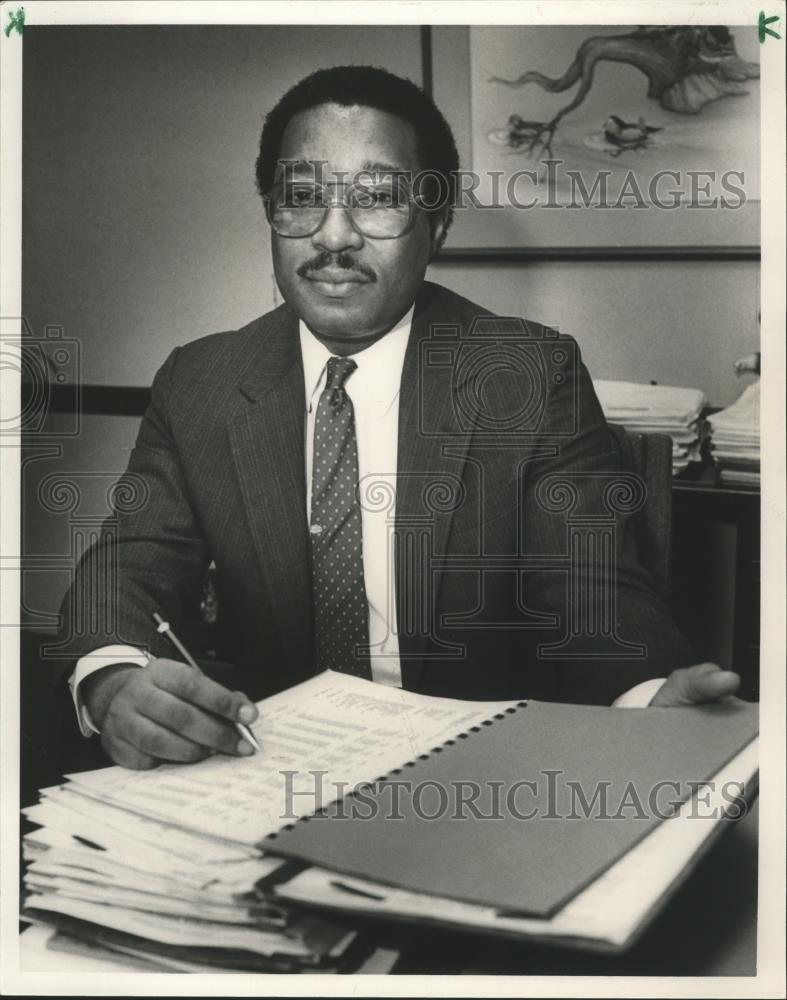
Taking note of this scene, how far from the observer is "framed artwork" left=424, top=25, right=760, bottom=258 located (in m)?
1.01

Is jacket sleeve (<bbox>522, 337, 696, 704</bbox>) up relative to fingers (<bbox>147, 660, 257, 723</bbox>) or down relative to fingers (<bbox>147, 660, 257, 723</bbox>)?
up

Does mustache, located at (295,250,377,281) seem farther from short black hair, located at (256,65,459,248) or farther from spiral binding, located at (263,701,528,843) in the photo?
spiral binding, located at (263,701,528,843)

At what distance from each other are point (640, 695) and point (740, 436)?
288mm

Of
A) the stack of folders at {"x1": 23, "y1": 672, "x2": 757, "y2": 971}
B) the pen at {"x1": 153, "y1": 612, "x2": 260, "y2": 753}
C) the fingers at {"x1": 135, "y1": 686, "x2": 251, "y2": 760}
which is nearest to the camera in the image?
the stack of folders at {"x1": 23, "y1": 672, "x2": 757, "y2": 971}

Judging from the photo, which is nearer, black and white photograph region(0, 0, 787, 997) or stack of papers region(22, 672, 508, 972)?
stack of papers region(22, 672, 508, 972)

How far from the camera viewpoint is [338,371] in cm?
103

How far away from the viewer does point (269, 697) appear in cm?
99

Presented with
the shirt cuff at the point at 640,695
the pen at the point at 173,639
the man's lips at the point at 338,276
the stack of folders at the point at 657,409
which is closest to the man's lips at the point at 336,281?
the man's lips at the point at 338,276

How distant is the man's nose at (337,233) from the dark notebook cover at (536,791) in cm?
48

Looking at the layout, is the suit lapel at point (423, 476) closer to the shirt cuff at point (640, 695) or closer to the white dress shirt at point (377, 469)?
the white dress shirt at point (377, 469)

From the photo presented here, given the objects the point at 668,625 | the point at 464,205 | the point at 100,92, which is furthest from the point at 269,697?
the point at 100,92

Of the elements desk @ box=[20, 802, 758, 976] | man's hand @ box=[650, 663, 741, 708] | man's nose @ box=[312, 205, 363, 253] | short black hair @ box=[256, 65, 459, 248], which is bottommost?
desk @ box=[20, 802, 758, 976]

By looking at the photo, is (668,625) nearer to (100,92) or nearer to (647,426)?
(647,426)

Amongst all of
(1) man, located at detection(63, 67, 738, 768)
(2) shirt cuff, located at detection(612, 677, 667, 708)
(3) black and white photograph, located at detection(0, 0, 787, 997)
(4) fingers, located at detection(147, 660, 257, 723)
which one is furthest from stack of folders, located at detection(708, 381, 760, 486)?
(4) fingers, located at detection(147, 660, 257, 723)
